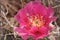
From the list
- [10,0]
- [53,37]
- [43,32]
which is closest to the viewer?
[43,32]

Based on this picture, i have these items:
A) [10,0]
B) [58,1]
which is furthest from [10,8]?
[58,1]

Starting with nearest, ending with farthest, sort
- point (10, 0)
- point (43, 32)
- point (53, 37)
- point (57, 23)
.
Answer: point (43, 32), point (53, 37), point (57, 23), point (10, 0)

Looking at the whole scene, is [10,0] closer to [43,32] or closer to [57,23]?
[57,23]

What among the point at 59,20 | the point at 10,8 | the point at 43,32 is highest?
the point at 10,8

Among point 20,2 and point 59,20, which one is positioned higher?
point 20,2

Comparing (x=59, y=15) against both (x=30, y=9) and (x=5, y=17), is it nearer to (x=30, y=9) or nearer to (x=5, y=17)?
(x=5, y=17)

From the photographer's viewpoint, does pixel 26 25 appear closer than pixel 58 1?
Yes
